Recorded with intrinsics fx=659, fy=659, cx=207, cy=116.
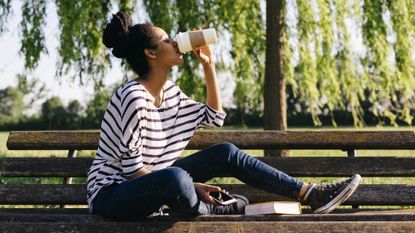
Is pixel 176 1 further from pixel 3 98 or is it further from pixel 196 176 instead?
pixel 3 98

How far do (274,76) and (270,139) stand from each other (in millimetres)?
4050

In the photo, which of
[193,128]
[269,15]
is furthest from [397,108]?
[193,128]

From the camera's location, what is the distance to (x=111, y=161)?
3025 mm

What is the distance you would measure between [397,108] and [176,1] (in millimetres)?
3608

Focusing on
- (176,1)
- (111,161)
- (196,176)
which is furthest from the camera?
(176,1)

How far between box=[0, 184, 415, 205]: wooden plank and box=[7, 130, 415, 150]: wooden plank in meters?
0.26

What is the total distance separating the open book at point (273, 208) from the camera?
287 centimetres

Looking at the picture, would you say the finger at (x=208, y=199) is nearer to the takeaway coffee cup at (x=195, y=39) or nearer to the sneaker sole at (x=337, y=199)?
the sneaker sole at (x=337, y=199)

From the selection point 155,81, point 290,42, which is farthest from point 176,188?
point 290,42

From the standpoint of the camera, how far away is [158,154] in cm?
311

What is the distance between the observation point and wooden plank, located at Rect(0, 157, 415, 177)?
12.0 feet

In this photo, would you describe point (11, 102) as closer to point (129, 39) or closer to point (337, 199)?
point (129, 39)

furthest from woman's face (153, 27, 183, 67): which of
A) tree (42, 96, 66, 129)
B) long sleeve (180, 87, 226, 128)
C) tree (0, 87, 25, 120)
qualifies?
tree (0, 87, 25, 120)

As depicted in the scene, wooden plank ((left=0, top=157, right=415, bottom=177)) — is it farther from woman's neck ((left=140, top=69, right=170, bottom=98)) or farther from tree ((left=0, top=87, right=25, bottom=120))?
tree ((left=0, top=87, right=25, bottom=120))
